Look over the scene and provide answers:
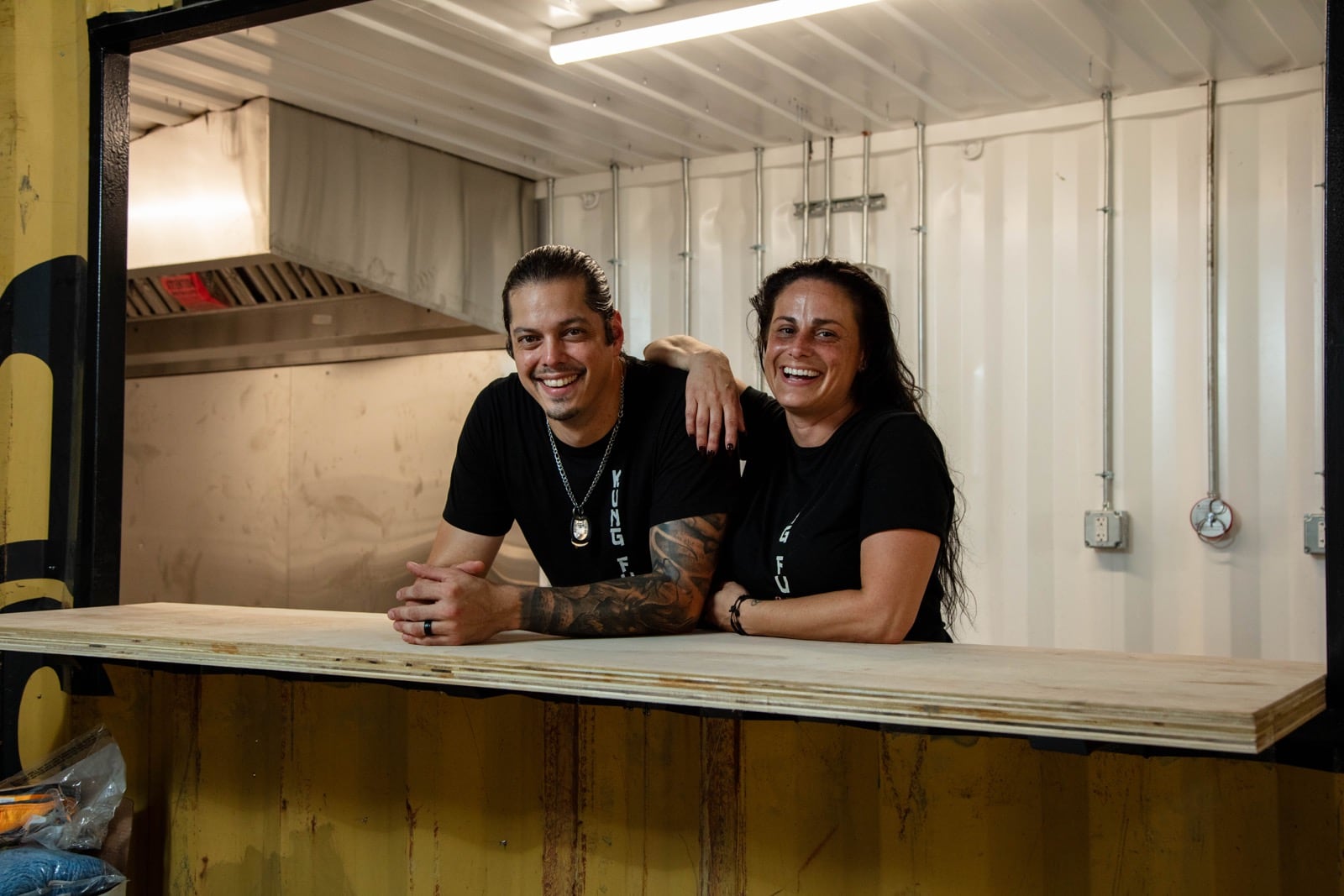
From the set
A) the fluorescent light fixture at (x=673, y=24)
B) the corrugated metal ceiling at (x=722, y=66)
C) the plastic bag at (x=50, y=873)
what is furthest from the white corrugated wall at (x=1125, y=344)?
the plastic bag at (x=50, y=873)

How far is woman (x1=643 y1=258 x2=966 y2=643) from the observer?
2.20 metres

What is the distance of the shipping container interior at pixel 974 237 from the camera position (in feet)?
14.5

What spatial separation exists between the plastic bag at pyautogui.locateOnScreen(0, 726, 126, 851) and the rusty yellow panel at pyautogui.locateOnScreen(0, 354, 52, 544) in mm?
557

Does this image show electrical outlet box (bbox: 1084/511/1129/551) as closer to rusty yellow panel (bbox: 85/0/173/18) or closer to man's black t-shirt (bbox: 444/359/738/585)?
man's black t-shirt (bbox: 444/359/738/585)

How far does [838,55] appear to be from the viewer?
4.50 meters

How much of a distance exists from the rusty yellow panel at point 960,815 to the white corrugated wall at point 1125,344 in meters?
3.06

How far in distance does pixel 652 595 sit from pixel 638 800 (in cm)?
40

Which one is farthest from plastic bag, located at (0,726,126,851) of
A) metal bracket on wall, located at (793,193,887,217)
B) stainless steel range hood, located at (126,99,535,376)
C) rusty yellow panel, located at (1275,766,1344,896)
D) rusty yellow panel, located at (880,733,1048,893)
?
metal bracket on wall, located at (793,193,887,217)

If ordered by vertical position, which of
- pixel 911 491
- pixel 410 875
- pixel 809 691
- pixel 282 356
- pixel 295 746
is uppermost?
pixel 282 356

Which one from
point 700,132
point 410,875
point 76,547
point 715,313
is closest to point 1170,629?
point 715,313

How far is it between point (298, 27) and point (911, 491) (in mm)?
3009

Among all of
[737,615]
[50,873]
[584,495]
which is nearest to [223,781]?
[50,873]

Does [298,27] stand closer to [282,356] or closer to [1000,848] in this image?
[282,356]

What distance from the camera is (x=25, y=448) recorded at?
3000 millimetres
